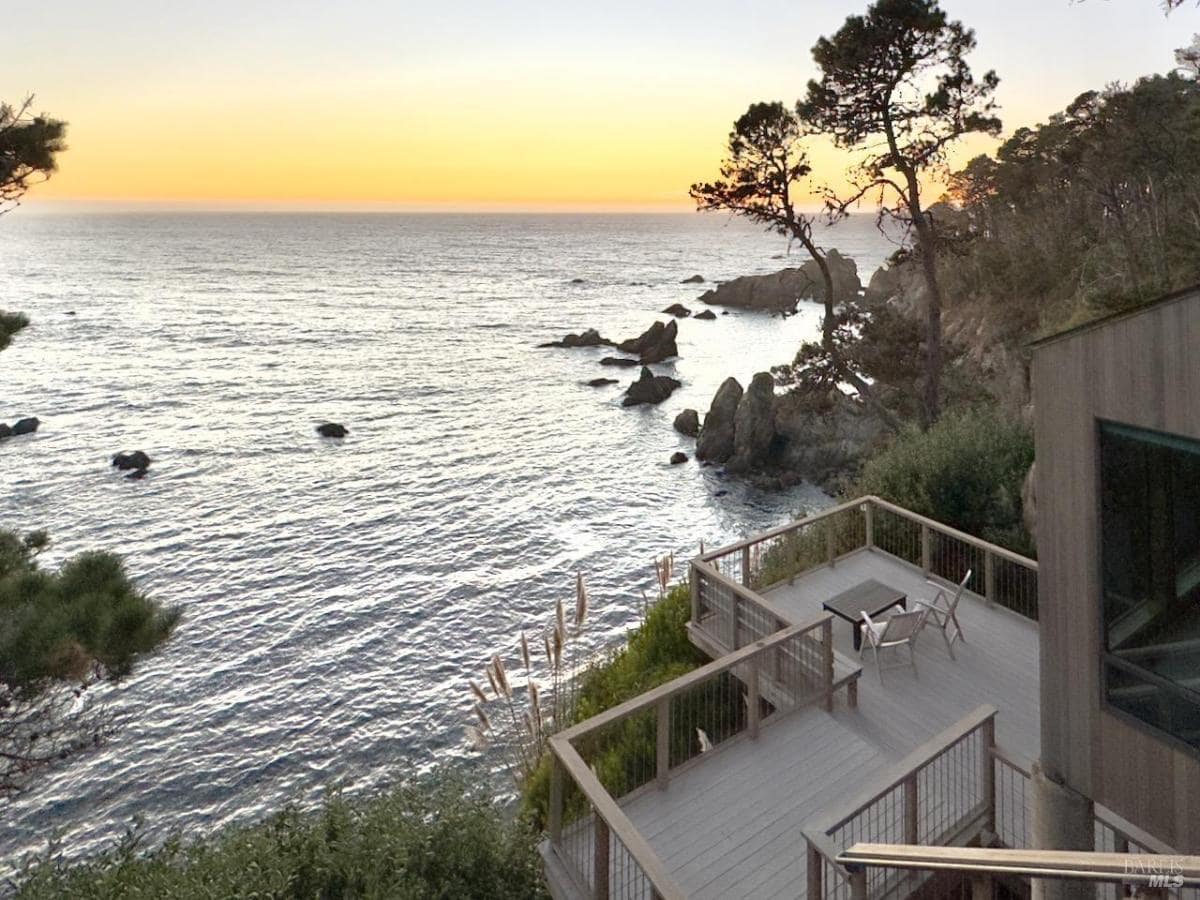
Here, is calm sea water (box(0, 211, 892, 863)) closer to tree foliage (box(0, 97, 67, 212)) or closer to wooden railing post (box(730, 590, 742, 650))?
wooden railing post (box(730, 590, 742, 650))

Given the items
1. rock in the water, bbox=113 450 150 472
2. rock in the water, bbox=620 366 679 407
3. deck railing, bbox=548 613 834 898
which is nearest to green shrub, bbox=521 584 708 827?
deck railing, bbox=548 613 834 898

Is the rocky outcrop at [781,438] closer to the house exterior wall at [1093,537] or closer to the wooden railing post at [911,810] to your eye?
the wooden railing post at [911,810]

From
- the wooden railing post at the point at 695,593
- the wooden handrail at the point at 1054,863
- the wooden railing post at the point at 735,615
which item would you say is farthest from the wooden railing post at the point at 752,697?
the wooden handrail at the point at 1054,863

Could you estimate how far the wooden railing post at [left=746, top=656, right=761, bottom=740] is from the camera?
28.1 feet

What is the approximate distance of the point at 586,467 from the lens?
34.8 metres

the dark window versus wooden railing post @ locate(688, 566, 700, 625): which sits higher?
the dark window

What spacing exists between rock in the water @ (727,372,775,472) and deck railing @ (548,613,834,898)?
2252 centimetres

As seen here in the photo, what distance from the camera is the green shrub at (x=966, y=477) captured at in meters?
15.1

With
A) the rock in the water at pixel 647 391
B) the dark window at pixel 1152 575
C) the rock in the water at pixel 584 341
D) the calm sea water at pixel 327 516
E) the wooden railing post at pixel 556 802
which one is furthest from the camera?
the rock in the water at pixel 584 341

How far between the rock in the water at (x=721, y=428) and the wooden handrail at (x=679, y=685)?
85.5 ft

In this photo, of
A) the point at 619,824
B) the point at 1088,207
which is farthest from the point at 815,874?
the point at 1088,207

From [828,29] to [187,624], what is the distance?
25.2 meters

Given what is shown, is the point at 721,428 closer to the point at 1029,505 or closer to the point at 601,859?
the point at 1029,505

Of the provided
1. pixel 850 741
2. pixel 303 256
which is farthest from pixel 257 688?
pixel 303 256
